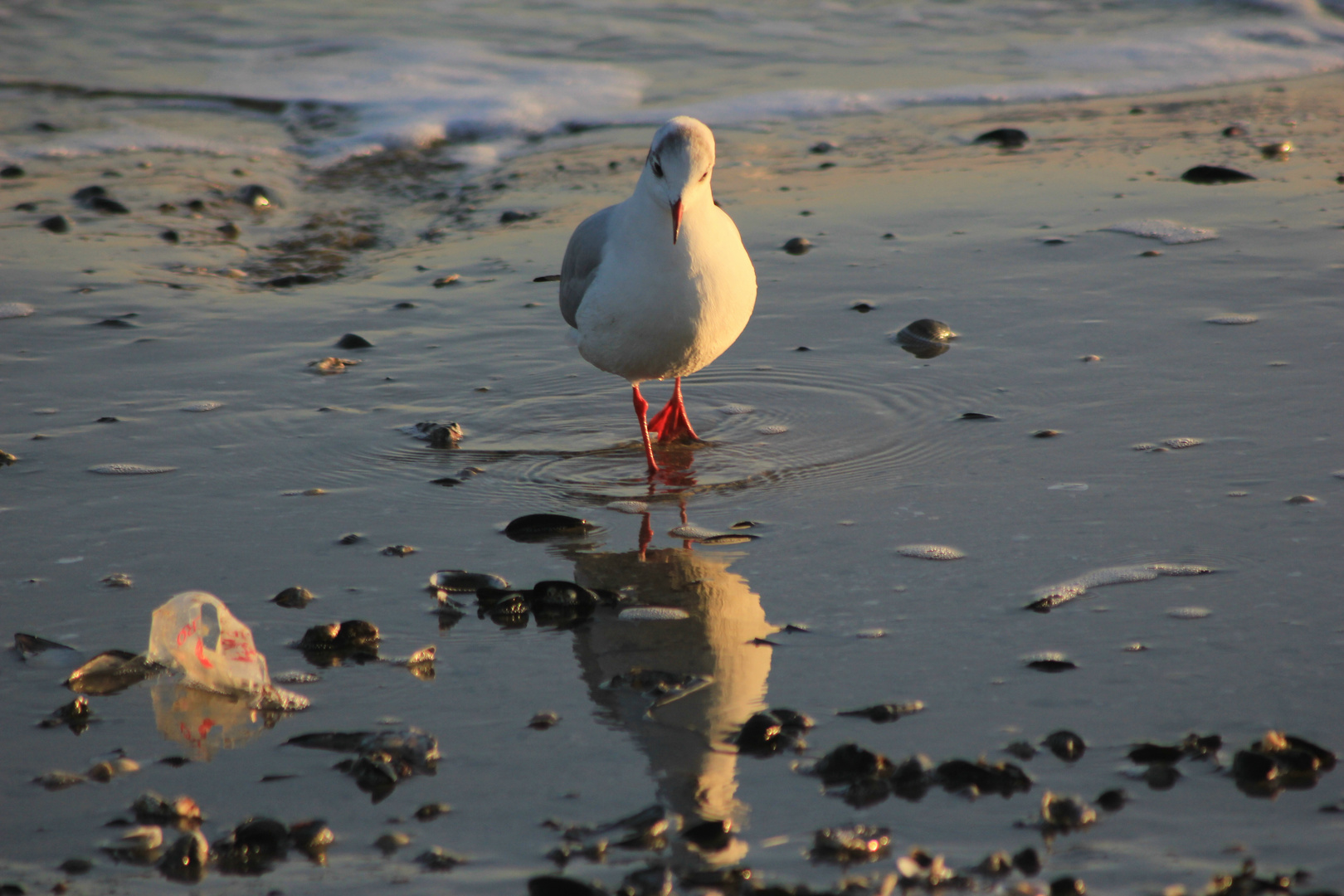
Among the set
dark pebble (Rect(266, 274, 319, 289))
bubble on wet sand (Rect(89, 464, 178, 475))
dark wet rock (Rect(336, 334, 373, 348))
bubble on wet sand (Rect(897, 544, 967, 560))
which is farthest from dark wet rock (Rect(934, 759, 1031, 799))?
dark pebble (Rect(266, 274, 319, 289))

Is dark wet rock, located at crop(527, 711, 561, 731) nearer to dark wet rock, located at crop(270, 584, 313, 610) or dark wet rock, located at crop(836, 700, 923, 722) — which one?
dark wet rock, located at crop(836, 700, 923, 722)

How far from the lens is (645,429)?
493cm

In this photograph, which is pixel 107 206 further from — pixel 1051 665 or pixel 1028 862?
pixel 1028 862

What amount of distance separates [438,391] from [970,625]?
9.49 feet

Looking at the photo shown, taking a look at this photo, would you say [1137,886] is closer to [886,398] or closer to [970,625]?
[970,625]

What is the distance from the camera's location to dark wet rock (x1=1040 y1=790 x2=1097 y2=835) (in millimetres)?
2561

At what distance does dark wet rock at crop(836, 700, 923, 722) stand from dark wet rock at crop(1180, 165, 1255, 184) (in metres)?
6.14

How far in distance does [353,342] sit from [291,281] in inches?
53.1

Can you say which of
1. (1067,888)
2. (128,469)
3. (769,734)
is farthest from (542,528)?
(1067,888)

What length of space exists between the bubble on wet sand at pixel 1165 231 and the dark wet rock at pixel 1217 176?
3.23ft

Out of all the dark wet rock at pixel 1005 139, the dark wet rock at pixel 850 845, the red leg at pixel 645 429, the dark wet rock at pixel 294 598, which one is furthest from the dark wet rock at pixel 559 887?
the dark wet rock at pixel 1005 139

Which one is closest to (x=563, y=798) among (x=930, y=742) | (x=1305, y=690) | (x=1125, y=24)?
(x=930, y=742)

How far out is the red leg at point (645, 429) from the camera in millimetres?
4812

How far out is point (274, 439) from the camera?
507cm
